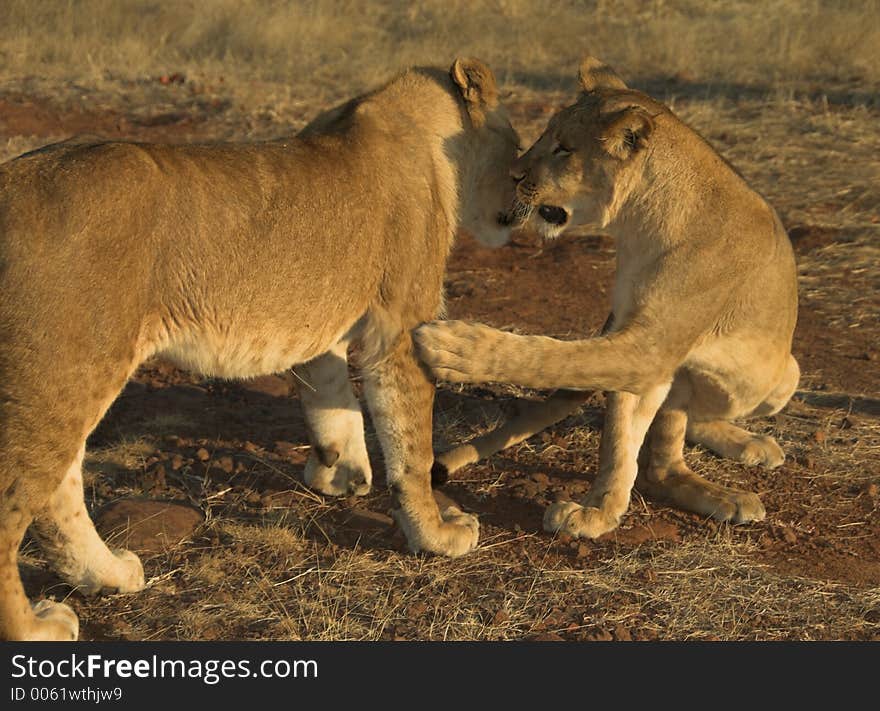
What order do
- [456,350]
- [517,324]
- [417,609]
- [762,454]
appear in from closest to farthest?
1. [417,609]
2. [456,350]
3. [762,454]
4. [517,324]

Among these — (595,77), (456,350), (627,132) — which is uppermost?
(595,77)

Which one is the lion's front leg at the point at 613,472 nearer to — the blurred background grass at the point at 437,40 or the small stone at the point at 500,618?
the small stone at the point at 500,618

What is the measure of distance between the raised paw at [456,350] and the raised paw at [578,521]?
0.67m

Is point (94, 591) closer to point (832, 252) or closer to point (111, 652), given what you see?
point (111, 652)

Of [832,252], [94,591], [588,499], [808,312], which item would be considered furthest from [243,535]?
[832,252]

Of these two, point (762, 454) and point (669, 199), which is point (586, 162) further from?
point (762, 454)

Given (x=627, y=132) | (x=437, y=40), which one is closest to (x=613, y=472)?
(x=627, y=132)

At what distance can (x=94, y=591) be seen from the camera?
401cm

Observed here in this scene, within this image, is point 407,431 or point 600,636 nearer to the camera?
point 600,636

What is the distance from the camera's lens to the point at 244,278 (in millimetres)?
3926

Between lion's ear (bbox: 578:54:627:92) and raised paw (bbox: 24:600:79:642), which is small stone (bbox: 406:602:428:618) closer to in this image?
raised paw (bbox: 24:600:79:642)

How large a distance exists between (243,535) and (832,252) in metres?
4.97

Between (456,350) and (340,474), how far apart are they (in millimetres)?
982

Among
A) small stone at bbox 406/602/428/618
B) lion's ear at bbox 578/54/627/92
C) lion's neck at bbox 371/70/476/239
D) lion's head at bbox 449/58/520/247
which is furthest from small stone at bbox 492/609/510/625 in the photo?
lion's ear at bbox 578/54/627/92
